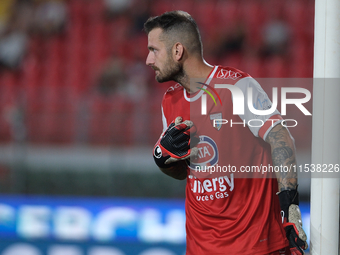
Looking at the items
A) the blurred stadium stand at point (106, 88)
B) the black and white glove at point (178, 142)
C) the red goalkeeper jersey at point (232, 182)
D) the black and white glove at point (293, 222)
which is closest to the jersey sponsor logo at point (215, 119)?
the red goalkeeper jersey at point (232, 182)

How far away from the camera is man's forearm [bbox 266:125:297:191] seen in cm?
172

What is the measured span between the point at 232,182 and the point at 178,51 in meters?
0.76

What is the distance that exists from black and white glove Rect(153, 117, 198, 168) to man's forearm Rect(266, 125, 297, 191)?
0.45m

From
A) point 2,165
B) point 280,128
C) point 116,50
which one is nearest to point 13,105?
point 2,165

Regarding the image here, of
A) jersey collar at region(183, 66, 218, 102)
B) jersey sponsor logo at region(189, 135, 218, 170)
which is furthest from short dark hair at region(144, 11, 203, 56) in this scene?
jersey sponsor logo at region(189, 135, 218, 170)

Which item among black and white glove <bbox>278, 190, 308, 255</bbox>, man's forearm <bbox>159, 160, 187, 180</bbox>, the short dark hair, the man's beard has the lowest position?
black and white glove <bbox>278, 190, 308, 255</bbox>

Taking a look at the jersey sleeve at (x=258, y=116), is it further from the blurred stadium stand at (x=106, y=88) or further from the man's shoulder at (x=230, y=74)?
the blurred stadium stand at (x=106, y=88)

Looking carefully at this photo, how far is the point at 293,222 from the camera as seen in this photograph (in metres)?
1.62

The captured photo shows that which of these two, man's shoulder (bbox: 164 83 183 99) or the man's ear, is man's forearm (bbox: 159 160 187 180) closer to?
man's shoulder (bbox: 164 83 183 99)

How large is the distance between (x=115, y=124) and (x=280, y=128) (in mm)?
2706

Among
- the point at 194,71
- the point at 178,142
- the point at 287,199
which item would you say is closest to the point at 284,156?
the point at 287,199

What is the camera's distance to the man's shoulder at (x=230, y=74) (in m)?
1.96

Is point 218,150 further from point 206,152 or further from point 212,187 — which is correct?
point 212,187

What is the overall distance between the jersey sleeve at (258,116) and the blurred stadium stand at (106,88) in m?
2.40
